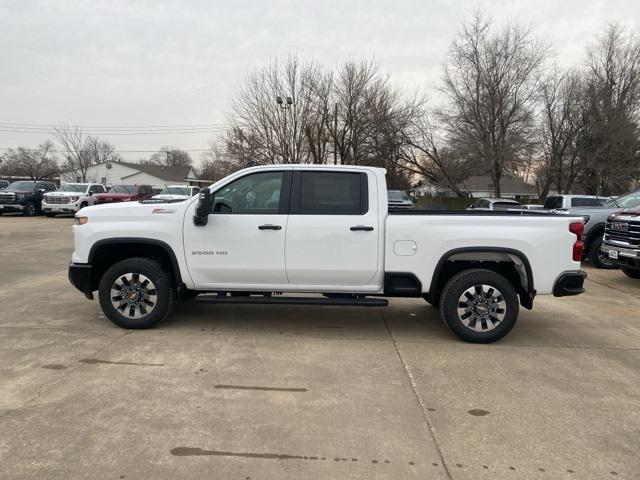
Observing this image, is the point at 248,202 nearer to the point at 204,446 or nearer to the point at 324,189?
the point at 324,189

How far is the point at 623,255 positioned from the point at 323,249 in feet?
21.1

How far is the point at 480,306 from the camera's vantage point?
16.7ft

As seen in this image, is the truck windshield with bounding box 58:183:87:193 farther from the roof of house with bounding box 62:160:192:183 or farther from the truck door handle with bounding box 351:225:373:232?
the roof of house with bounding box 62:160:192:183

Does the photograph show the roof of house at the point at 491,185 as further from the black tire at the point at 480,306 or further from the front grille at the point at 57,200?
the black tire at the point at 480,306

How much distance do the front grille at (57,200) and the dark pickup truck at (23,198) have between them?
1855mm

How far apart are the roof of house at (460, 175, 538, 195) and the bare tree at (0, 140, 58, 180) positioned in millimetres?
57264

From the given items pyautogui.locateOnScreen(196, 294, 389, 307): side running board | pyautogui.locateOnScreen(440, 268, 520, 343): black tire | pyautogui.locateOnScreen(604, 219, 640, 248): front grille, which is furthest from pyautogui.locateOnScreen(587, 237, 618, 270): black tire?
pyautogui.locateOnScreen(196, 294, 389, 307): side running board

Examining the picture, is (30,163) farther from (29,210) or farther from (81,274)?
(81,274)

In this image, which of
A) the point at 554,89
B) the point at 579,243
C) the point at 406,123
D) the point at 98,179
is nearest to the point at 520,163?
the point at 554,89

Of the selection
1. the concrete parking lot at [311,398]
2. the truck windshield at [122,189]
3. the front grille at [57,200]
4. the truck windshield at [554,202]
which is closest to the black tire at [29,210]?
the front grille at [57,200]

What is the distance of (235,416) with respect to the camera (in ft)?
11.2

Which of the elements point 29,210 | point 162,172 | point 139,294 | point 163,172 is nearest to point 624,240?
point 139,294

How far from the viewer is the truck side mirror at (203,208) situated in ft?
16.4

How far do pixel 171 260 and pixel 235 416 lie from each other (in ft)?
7.81
